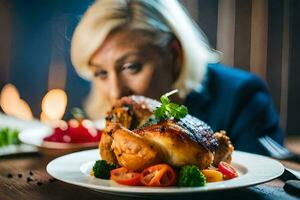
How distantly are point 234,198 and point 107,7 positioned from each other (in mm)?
1542

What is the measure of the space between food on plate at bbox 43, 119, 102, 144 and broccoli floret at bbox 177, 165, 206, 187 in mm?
794

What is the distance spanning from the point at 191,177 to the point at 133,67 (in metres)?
1.50

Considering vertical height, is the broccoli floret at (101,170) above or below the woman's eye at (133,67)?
below

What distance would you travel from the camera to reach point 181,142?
122cm

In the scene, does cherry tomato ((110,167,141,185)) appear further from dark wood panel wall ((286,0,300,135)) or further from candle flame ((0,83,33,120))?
candle flame ((0,83,33,120))

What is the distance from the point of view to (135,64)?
104 inches

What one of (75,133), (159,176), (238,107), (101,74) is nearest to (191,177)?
(159,176)

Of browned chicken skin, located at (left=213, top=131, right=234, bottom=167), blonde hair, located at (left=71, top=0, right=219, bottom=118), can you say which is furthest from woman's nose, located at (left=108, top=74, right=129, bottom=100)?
browned chicken skin, located at (left=213, top=131, right=234, bottom=167)

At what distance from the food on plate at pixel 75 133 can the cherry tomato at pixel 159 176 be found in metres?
0.74

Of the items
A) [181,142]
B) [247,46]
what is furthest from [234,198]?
[247,46]

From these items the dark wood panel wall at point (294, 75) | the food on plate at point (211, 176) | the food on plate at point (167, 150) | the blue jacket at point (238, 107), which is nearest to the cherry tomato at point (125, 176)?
the food on plate at point (167, 150)

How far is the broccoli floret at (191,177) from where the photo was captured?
1.16 meters

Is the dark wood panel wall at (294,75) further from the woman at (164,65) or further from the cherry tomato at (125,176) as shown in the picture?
the cherry tomato at (125,176)

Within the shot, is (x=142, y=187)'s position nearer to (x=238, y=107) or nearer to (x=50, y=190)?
(x=50, y=190)
